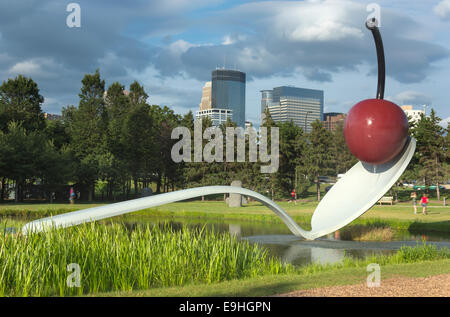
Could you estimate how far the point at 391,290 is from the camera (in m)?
6.44

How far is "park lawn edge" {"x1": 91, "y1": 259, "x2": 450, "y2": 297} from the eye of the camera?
6.36 meters

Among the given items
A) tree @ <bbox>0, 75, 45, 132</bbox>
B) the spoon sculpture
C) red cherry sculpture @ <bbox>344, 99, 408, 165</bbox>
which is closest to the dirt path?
the spoon sculpture

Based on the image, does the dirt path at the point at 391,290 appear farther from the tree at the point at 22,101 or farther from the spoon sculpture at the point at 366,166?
the tree at the point at 22,101

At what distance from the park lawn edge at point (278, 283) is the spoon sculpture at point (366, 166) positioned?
3.92 m

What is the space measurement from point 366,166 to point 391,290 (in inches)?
302

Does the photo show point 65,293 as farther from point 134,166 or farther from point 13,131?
point 134,166

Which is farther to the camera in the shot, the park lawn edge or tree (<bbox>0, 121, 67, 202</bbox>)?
tree (<bbox>0, 121, 67, 202</bbox>)

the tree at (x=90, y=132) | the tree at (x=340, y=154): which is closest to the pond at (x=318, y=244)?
the tree at (x=90, y=132)

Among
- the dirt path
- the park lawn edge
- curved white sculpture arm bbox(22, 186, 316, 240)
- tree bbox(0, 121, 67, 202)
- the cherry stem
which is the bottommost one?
the park lawn edge

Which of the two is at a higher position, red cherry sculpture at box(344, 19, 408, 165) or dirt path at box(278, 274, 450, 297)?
red cherry sculpture at box(344, 19, 408, 165)

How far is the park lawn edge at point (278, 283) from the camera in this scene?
636cm

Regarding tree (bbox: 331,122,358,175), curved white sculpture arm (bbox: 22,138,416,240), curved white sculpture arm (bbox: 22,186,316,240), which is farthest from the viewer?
tree (bbox: 331,122,358,175)

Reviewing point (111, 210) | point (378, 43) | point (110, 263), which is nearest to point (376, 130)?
point (378, 43)

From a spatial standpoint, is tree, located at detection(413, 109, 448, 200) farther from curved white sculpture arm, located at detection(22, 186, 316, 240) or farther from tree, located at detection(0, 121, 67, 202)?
curved white sculpture arm, located at detection(22, 186, 316, 240)
